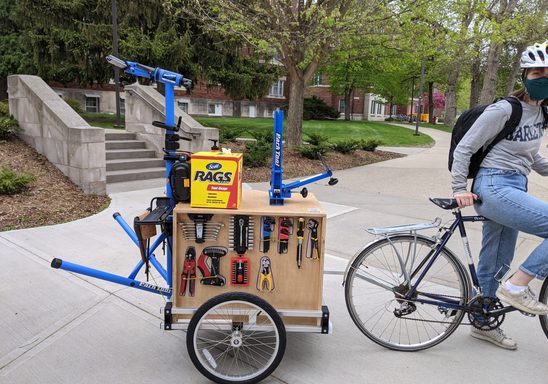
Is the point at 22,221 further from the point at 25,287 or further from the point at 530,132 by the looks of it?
the point at 530,132

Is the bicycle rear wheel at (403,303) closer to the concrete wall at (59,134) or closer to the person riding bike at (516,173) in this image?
the person riding bike at (516,173)

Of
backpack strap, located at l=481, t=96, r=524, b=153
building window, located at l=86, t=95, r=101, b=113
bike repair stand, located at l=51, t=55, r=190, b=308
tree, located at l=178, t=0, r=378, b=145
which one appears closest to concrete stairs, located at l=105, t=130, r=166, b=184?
tree, located at l=178, t=0, r=378, b=145

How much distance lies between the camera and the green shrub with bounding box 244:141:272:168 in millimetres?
10805

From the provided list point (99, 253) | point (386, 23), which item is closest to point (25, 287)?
point (99, 253)

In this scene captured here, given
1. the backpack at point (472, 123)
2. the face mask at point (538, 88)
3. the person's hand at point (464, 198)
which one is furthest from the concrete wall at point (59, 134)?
the face mask at point (538, 88)

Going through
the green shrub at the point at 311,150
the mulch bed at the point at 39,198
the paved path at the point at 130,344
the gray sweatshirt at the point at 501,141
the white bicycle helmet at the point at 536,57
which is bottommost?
the paved path at the point at 130,344

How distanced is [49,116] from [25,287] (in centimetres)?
488

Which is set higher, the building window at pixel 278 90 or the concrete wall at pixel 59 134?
the building window at pixel 278 90

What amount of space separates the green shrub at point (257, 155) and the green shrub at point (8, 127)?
4800 millimetres

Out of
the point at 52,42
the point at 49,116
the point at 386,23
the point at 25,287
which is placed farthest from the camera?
the point at 52,42

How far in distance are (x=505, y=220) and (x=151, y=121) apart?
373 inches

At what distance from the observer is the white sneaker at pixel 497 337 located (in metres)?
3.23

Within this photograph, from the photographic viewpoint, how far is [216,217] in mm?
2764

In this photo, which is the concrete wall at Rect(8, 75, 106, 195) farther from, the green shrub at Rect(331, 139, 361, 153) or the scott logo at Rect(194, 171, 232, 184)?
the green shrub at Rect(331, 139, 361, 153)
